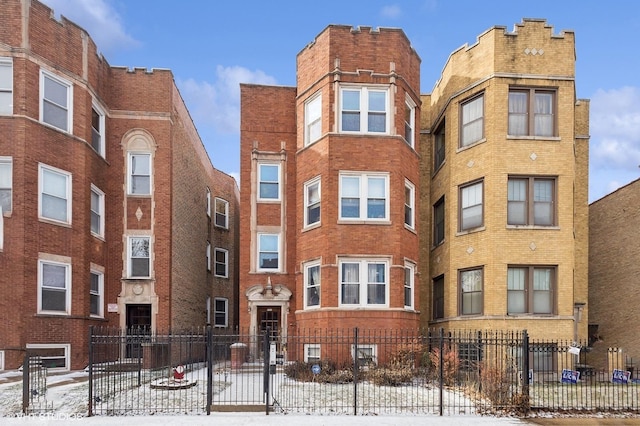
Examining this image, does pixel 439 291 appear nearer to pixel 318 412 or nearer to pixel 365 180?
pixel 365 180

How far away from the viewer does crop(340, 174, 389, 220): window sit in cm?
1916

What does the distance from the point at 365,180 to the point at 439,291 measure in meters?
6.31

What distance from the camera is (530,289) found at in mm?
18391

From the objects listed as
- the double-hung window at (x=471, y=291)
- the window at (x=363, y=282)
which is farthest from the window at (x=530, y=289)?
the window at (x=363, y=282)

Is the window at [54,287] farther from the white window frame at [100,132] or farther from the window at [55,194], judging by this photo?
the white window frame at [100,132]

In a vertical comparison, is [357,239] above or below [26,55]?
below

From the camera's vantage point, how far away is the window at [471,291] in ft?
62.3

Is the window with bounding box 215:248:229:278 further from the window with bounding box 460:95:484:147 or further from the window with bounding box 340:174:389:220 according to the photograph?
the window with bounding box 460:95:484:147

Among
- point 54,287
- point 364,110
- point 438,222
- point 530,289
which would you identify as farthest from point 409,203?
point 54,287

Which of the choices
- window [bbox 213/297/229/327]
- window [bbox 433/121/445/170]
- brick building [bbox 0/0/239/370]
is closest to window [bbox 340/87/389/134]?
window [bbox 433/121/445/170]

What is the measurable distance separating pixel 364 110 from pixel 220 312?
51.7 feet

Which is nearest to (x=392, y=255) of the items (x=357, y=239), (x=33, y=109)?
(x=357, y=239)

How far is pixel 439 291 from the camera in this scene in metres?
22.1

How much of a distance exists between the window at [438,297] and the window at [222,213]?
13870 mm
